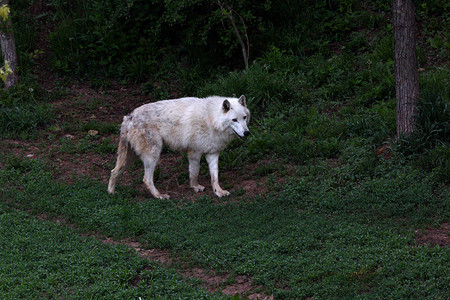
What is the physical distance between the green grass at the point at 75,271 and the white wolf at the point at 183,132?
1920 mm

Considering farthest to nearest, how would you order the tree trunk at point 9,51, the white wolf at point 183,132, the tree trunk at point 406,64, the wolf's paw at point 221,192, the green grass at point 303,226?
the tree trunk at point 9,51, the white wolf at point 183,132, the wolf's paw at point 221,192, the tree trunk at point 406,64, the green grass at point 303,226

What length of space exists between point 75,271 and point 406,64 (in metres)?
5.80

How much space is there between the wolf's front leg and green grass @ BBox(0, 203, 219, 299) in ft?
7.52

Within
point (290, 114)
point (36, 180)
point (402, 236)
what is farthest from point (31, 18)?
point (402, 236)

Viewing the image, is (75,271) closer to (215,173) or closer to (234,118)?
(215,173)

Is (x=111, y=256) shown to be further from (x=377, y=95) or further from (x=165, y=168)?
(x=377, y=95)

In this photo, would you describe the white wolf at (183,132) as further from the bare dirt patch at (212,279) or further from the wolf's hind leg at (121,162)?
the bare dirt patch at (212,279)

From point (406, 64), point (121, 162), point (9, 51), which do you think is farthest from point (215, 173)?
point (9, 51)

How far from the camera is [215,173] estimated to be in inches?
345

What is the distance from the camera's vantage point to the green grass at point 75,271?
5.64 m

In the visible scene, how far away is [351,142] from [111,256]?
183 inches

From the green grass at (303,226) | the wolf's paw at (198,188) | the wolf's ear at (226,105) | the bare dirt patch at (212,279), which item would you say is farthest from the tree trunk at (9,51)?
the bare dirt patch at (212,279)

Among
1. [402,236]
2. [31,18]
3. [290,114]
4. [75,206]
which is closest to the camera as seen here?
[402,236]

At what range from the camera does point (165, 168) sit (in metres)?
9.91
